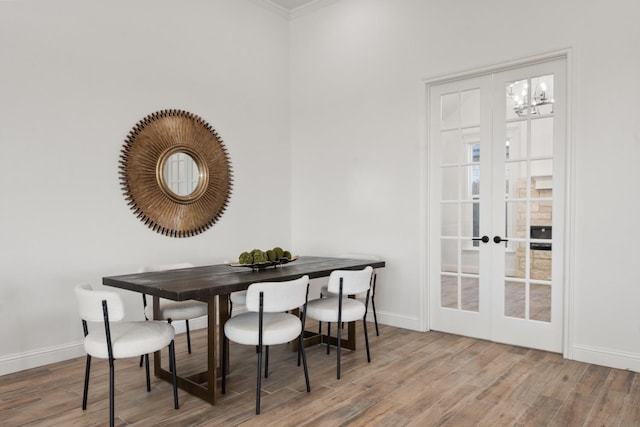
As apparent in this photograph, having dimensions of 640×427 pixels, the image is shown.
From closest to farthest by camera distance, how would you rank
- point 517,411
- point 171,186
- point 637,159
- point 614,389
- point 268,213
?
point 517,411 < point 614,389 < point 637,159 < point 171,186 < point 268,213

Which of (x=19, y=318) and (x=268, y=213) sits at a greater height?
(x=268, y=213)

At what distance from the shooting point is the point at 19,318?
3316 millimetres

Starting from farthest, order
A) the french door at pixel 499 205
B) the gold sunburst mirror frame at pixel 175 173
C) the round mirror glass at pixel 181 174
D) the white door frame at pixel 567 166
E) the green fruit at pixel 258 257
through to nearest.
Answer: the round mirror glass at pixel 181 174
the gold sunburst mirror frame at pixel 175 173
the french door at pixel 499 205
the white door frame at pixel 567 166
the green fruit at pixel 258 257

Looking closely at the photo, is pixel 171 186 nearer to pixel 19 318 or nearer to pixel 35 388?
pixel 19 318

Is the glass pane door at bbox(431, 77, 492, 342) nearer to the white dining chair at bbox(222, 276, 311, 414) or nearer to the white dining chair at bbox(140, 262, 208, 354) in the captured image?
the white dining chair at bbox(222, 276, 311, 414)

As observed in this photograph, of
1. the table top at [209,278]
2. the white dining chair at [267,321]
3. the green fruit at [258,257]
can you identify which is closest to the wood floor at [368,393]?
the white dining chair at [267,321]

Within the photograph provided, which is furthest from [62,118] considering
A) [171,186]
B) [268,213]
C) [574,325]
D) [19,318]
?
[574,325]

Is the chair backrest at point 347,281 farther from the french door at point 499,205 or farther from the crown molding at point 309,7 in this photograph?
the crown molding at point 309,7

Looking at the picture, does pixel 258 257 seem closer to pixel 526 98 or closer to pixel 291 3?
pixel 526 98

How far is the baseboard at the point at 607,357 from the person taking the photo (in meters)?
3.27

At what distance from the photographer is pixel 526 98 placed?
3.79 metres

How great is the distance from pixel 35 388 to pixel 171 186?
6.40 feet

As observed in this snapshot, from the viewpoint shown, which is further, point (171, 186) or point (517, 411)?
point (171, 186)

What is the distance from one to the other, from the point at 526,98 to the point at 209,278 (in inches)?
116
